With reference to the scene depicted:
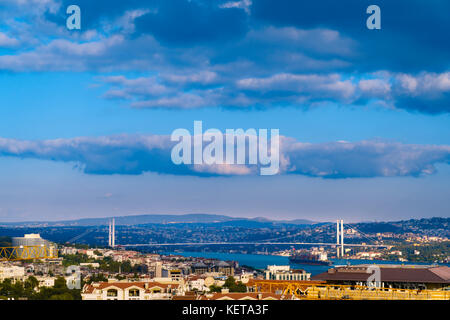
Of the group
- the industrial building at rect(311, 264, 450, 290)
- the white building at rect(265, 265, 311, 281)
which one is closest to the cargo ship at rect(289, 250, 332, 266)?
the white building at rect(265, 265, 311, 281)

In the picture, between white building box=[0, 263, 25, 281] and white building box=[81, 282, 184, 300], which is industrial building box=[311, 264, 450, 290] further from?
white building box=[0, 263, 25, 281]

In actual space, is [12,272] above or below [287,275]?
above

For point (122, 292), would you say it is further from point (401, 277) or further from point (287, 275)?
point (287, 275)

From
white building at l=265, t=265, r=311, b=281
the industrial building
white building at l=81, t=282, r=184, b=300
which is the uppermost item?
the industrial building

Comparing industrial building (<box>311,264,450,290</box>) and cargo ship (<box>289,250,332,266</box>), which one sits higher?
industrial building (<box>311,264,450,290</box>)

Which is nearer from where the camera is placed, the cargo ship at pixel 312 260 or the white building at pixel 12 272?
the white building at pixel 12 272

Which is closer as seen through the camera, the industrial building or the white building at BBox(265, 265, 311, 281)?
the industrial building

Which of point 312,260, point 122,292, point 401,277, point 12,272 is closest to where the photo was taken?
point 401,277

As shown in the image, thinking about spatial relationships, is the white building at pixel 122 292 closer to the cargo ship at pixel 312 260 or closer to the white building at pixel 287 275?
the white building at pixel 287 275

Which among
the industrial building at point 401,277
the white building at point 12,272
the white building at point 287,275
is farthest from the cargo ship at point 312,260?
the industrial building at point 401,277

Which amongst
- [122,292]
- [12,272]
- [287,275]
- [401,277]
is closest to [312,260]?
[287,275]
